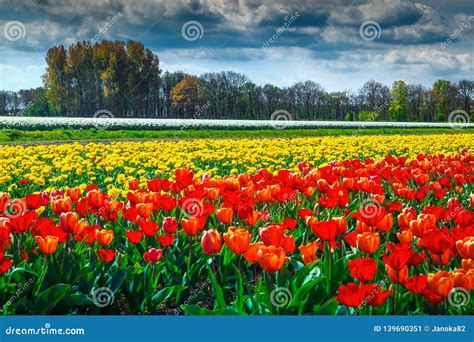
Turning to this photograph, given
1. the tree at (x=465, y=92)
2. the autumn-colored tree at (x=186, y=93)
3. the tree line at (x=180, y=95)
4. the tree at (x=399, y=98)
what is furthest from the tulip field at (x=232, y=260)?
the tree at (x=399, y=98)

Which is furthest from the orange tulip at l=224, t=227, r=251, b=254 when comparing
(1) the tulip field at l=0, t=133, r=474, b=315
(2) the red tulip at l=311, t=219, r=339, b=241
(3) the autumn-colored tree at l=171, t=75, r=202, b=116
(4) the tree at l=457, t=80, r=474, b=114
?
(4) the tree at l=457, t=80, r=474, b=114

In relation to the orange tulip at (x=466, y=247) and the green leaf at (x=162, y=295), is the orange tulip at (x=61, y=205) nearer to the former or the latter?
the green leaf at (x=162, y=295)

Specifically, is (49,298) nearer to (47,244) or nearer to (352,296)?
(47,244)

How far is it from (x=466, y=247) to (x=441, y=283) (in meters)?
0.46

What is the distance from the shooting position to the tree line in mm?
49219

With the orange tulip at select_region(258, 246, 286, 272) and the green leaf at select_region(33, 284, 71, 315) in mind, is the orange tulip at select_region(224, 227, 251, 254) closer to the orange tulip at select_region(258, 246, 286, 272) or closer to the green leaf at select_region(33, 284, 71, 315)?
the orange tulip at select_region(258, 246, 286, 272)

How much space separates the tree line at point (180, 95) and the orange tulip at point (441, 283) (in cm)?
3645

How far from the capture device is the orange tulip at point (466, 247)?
2600 millimetres

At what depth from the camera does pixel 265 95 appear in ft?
236

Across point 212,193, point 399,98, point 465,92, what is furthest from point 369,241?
point 399,98

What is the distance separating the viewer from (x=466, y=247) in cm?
261
